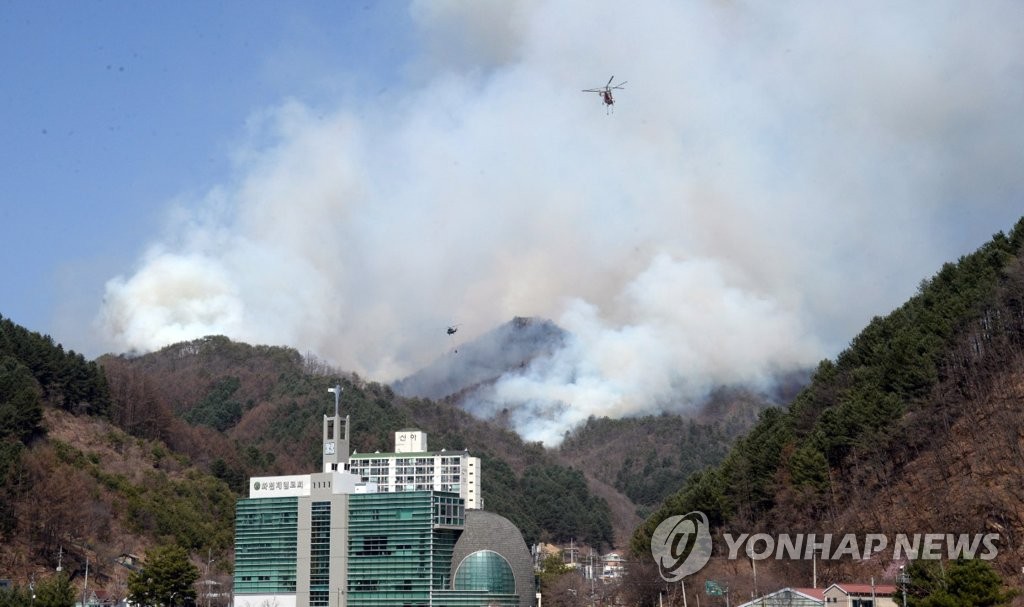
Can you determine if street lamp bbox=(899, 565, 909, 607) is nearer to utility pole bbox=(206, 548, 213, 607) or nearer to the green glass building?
the green glass building

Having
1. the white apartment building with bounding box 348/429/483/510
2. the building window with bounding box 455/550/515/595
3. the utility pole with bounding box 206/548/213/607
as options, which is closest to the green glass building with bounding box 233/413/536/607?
the building window with bounding box 455/550/515/595

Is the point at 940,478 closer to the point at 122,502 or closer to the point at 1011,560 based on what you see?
the point at 1011,560

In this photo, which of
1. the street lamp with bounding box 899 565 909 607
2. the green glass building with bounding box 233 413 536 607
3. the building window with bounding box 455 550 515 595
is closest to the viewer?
the street lamp with bounding box 899 565 909 607

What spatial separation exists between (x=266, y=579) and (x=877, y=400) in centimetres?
6320

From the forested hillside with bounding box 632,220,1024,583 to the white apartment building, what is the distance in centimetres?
6111

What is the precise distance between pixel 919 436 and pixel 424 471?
9199cm

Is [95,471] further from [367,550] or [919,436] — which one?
[919,436]

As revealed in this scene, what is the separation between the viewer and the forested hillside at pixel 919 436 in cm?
8656

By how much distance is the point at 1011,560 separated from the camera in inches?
3039

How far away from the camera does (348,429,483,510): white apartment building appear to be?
174 metres

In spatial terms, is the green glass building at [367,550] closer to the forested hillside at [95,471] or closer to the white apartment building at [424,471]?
the forested hillside at [95,471]

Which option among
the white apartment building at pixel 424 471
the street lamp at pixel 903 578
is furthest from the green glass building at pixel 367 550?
the street lamp at pixel 903 578

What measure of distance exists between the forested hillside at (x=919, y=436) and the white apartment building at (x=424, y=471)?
200 feet

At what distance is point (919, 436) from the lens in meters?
96.9
